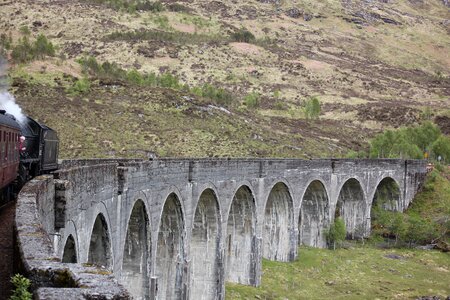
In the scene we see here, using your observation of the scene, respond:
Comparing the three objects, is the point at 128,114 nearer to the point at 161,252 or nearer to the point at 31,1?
the point at 161,252

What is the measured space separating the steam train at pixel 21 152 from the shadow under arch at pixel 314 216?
78.4 ft

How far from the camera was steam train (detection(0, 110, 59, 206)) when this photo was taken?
587 inches

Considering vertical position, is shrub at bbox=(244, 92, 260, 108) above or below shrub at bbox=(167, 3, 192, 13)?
below

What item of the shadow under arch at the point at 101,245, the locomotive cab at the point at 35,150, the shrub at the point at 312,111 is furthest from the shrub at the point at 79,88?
the shadow under arch at the point at 101,245

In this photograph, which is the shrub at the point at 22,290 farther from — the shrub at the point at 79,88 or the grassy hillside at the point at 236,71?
the shrub at the point at 79,88

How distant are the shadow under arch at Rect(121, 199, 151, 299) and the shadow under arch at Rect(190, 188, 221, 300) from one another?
269 inches

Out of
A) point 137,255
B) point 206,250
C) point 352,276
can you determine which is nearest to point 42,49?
point 352,276

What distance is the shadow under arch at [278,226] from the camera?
38.1 m

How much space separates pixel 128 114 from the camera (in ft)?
182

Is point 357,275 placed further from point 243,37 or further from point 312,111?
point 243,37

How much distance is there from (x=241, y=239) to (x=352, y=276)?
7.44 meters

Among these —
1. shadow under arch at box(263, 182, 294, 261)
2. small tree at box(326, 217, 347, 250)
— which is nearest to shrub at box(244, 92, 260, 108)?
small tree at box(326, 217, 347, 250)

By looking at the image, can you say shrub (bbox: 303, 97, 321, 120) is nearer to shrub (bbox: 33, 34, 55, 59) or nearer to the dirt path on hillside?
shrub (bbox: 33, 34, 55, 59)

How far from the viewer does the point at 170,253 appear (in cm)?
2553
